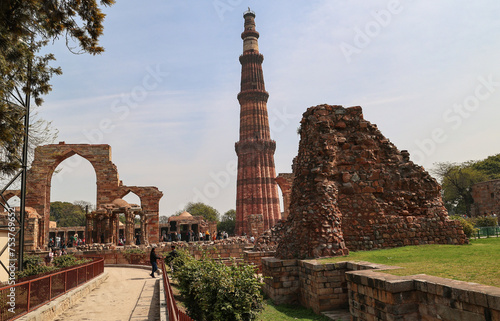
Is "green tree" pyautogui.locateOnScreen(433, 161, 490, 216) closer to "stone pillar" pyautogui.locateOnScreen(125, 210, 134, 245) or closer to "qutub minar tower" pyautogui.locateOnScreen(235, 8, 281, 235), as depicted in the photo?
"qutub minar tower" pyautogui.locateOnScreen(235, 8, 281, 235)

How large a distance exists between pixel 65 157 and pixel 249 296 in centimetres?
2249

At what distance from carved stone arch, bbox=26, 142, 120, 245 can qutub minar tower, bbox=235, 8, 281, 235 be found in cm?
1728

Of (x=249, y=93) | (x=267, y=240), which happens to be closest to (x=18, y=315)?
(x=267, y=240)

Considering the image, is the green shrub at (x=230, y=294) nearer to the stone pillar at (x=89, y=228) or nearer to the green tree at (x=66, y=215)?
the stone pillar at (x=89, y=228)

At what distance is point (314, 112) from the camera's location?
9.51m

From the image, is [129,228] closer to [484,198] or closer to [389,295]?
[389,295]

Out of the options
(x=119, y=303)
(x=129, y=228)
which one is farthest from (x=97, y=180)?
(x=119, y=303)

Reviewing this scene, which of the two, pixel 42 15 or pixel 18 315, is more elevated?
pixel 42 15

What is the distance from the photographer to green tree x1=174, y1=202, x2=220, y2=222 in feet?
191

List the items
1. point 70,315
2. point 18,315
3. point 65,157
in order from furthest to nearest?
point 65,157
point 70,315
point 18,315

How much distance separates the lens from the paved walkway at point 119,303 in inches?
257

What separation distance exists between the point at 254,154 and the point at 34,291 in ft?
108

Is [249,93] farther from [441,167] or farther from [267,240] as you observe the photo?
[267,240]

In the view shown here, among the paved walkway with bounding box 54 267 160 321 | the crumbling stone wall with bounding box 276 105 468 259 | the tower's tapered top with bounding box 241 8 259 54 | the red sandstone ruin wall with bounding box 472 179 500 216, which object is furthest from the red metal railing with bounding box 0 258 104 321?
the tower's tapered top with bounding box 241 8 259 54
